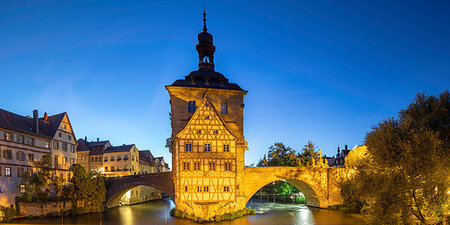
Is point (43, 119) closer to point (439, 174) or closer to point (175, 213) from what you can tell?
point (175, 213)

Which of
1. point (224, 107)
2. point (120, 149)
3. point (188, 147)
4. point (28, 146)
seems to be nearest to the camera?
point (188, 147)

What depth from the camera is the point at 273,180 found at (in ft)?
118

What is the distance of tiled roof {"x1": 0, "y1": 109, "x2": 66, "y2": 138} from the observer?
34438 mm

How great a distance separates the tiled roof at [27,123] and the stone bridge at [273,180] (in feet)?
32.3

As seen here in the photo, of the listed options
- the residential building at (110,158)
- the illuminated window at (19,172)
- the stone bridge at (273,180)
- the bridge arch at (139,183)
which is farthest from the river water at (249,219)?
the residential building at (110,158)

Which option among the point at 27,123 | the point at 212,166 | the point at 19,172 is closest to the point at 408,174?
the point at 212,166

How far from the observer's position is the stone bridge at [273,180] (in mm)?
34938

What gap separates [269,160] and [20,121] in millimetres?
37897

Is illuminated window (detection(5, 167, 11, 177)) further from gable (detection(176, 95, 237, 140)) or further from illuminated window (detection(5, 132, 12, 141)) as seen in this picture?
gable (detection(176, 95, 237, 140))

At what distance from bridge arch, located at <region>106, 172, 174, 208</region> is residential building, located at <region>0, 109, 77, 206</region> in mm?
6160

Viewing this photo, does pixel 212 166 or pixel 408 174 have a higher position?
pixel 408 174

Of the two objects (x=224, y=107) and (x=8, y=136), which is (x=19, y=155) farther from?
(x=224, y=107)

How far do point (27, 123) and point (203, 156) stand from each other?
2207 centimetres

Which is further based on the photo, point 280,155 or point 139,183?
point 280,155
